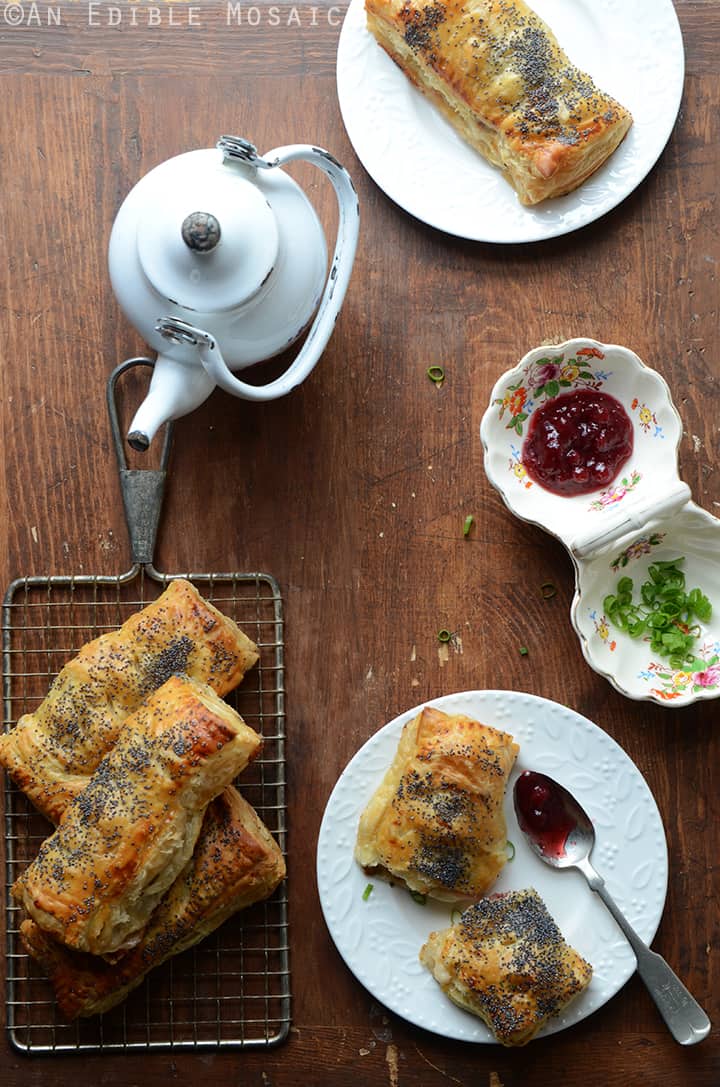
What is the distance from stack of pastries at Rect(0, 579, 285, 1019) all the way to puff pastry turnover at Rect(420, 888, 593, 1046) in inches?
22.3

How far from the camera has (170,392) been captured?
2.73m

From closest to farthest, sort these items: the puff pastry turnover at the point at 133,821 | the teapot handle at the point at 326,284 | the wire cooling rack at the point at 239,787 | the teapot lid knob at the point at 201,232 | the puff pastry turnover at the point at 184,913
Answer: the teapot lid knob at the point at 201,232, the teapot handle at the point at 326,284, the puff pastry turnover at the point at 133,821, the puff pastry turnover at the point at 184,913, the wire cooling rack at the point at 239,787

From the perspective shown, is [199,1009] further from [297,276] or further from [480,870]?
[297,276]

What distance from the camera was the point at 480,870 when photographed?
3.01 meters

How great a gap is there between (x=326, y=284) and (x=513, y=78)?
2.94 ft

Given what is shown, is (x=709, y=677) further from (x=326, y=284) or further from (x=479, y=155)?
(x=479, y=155)

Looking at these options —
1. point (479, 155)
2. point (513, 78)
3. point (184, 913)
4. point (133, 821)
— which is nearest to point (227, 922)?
point (184, 913)

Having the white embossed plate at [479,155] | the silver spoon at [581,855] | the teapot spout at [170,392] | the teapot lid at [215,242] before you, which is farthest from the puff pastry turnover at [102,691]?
the white embossed plate at [479,155]

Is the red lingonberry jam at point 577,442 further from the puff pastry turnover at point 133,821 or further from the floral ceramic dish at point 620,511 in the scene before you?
the puff pastry turnover at point 133,821

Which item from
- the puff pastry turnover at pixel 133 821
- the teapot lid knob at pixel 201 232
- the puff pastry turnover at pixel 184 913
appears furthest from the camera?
the puff pastry turnover at pixel 184 913

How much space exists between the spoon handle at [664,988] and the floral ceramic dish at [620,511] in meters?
0.62

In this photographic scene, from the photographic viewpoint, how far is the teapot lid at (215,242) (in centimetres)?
257

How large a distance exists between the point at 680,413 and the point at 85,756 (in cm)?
211

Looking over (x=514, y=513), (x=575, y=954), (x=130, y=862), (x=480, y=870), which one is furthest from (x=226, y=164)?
(x=575, y=954)
